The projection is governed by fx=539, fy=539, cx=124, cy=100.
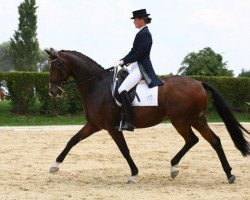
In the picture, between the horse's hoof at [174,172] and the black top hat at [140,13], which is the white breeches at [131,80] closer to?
the black top hat at [140,13]

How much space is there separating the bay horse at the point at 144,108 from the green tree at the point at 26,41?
170 ft

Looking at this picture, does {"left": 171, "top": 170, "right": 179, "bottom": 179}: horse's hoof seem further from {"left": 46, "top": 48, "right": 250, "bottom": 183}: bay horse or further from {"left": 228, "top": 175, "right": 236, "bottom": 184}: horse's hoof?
{"left": 228, "top": 175, "right": 236, "bottom": 184}: horse's hoof

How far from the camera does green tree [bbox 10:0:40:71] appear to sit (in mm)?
60875

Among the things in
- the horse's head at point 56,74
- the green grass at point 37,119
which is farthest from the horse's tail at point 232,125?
the green grass at point 37,119

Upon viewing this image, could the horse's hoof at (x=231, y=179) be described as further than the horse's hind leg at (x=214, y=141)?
No

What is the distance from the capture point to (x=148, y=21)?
897 cm

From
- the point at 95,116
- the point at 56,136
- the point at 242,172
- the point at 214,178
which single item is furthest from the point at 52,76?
the point at 56,136

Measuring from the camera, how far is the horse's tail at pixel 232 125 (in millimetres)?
9141

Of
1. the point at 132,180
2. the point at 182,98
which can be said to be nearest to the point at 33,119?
the point at 132,180

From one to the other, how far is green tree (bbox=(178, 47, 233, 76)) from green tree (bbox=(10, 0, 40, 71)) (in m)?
32.8

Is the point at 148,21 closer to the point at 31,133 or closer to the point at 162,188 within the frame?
the point at 162,188

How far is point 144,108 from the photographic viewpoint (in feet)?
29.2

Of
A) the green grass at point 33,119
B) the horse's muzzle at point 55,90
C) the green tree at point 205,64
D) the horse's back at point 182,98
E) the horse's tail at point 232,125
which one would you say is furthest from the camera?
the green tree at point 205,64

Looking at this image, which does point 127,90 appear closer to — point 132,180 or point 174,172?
point 132,180
